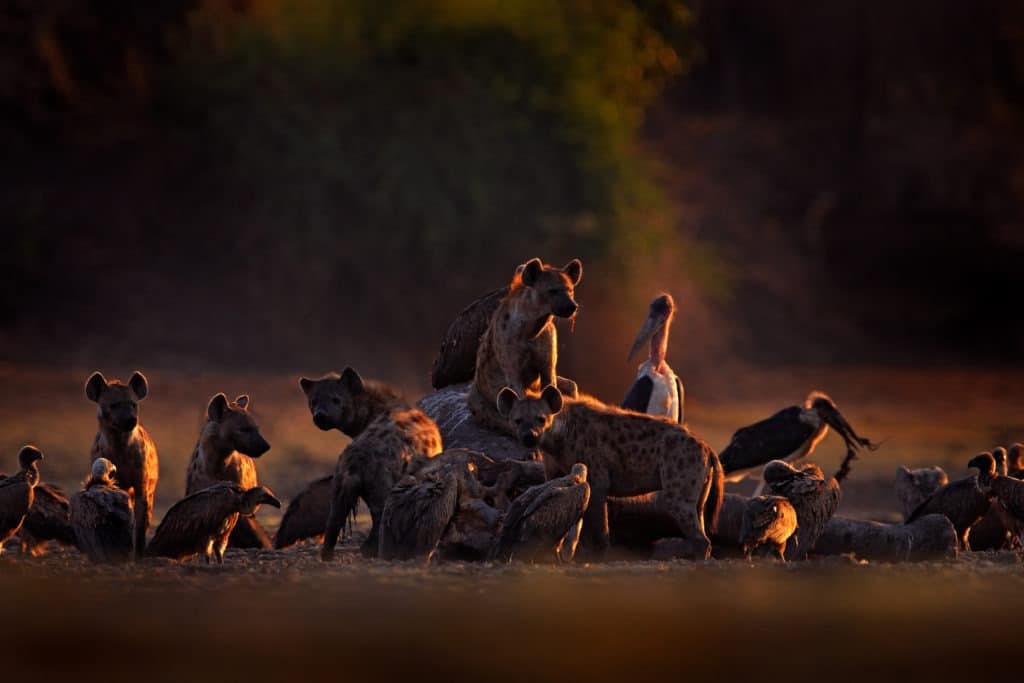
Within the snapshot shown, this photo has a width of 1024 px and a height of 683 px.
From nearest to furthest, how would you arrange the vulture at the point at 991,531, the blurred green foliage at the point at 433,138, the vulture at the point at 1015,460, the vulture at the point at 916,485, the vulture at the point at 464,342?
the vulture at the point at 991,531
the vulture at the point at 1015,460
the vulture at the point at 916,485
the vulture at the point at 464,342
the blurred green foliage at the point at 433,138

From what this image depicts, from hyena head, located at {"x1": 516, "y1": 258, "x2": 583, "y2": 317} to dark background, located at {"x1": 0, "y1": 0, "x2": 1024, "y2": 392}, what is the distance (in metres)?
8.41

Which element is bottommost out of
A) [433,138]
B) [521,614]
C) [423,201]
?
[521,614]

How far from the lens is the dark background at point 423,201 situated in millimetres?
21016

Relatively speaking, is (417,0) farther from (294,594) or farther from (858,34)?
(294,594)

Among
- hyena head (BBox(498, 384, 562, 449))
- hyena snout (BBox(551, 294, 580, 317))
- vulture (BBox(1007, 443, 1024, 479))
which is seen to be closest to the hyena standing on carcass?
hyena head (BBox(498, 384, 562, 449))

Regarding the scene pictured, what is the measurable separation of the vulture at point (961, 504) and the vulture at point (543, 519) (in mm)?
2403

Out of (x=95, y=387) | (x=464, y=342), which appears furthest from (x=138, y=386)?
(x=464, y=342)

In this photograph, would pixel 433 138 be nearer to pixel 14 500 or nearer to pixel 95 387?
pixel 95 387

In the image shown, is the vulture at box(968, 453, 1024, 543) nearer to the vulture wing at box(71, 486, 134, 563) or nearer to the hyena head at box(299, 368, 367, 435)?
the hyena head at box(299, 368, 367, 435)

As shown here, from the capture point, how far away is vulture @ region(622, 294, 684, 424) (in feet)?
41.5

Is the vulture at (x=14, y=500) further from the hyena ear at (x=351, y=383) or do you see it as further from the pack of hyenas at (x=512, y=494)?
the hyena ear at (x=351, y=383)

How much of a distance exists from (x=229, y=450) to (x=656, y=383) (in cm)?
291

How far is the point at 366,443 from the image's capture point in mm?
10656

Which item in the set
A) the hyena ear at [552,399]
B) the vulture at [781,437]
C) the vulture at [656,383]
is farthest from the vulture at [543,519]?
the vulture at [781,437]
